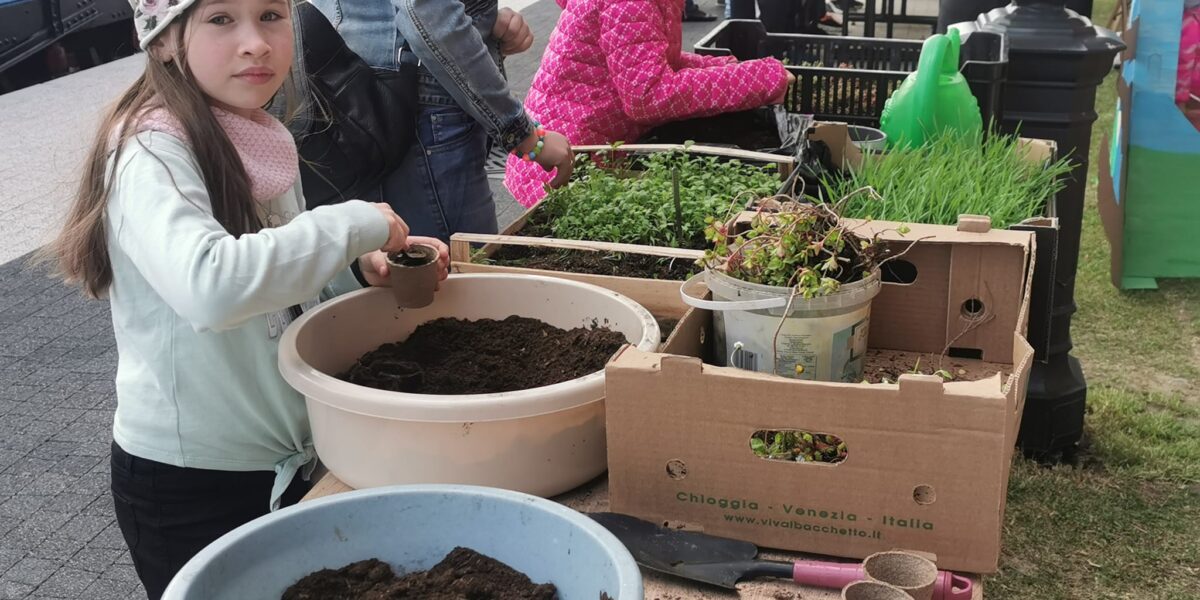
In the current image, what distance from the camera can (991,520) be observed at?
136 centimetres

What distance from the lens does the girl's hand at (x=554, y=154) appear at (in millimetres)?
2744

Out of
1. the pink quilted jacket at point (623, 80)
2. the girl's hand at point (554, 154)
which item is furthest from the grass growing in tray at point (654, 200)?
the pink quilted jacket at point (623, 80)

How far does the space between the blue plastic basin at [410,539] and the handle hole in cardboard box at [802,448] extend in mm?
309

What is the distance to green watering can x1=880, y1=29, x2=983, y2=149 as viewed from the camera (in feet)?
8.98

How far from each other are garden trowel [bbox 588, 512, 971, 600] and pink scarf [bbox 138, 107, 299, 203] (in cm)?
75

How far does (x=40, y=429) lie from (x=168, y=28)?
262cm

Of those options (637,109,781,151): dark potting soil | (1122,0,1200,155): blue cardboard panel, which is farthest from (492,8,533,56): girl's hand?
(1122,0,1200,155): blue cardboard panel

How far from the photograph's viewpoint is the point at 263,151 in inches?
69.7

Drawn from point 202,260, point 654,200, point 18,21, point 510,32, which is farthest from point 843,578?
point 18,21

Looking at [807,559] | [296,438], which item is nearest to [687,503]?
[807,559]

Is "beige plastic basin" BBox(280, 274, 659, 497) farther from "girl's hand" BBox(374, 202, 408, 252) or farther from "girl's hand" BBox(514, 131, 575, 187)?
"girl's hand" BBox(514, 131, 575, 187)

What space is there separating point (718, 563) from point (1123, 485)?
103 inches

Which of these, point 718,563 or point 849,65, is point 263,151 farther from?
point 849,65

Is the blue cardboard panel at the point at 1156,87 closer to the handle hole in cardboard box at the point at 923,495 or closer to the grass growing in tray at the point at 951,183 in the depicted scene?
the grass growing in tray at the point at 951,183
